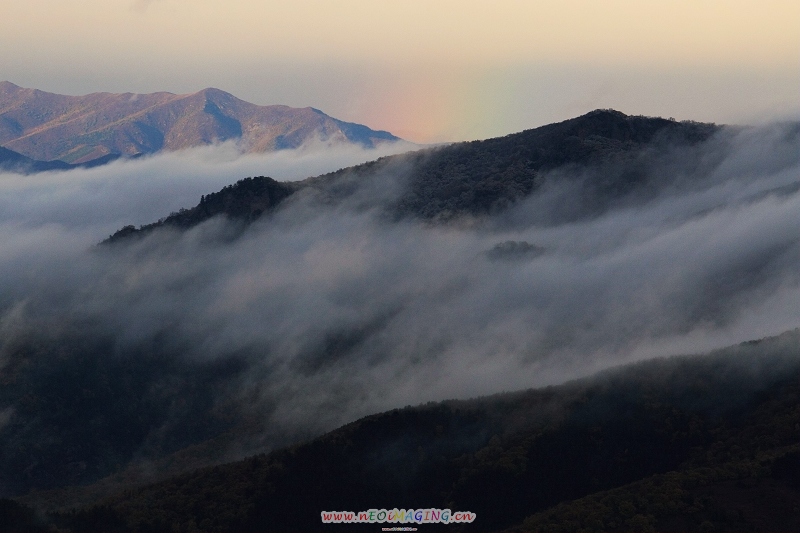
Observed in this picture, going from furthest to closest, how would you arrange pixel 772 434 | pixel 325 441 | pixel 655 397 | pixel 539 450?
pixel 325 441
pixel 655 397
pixel 539 450
pixel 772 434

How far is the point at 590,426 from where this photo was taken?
15338 centimetres

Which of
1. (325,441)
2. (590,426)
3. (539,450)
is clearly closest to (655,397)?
(590,426)

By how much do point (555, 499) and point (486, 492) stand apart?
11341 millimetres

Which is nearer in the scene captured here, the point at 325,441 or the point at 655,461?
the point at 655,461

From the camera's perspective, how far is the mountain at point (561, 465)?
117 m

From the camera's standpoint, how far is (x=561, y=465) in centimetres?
14312

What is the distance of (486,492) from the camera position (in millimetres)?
140125

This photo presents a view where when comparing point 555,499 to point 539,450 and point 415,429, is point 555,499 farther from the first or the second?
point 415,429

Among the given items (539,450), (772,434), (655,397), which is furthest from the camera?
(655,397)

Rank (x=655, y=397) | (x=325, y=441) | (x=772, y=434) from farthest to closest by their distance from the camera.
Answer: (x=325, y=441), (x=655, y=397), (x=772, y=434)

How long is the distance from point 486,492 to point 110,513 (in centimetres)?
6367

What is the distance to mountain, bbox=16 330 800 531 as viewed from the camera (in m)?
117

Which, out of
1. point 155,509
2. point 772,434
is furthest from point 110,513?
point 772,434

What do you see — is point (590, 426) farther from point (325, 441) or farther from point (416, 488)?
point (325, 441)
